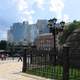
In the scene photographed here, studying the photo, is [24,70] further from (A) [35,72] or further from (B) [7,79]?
(B) [7,79]

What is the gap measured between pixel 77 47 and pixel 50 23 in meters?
13.7

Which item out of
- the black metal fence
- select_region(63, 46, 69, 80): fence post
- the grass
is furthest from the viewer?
the grass

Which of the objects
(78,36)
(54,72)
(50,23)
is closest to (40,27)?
(50,23)

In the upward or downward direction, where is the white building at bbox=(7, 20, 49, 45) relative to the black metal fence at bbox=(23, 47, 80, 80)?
upward

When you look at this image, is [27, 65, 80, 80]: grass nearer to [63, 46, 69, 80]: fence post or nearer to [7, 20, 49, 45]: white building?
[63, 46, 69, 80]: fence post

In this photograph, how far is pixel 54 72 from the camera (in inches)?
857

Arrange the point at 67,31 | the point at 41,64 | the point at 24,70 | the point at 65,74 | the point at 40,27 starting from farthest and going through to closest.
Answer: the point at 40,27 → the point at 67,31 → the point at 24,70 → the point at 41,64 → the point at 65,74

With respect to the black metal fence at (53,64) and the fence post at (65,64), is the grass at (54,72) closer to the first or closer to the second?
the black metal fence at (53,64)

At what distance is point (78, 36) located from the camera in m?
31.4

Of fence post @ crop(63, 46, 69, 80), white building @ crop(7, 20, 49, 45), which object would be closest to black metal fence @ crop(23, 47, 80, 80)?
fence post @ crop(63, 46, 69, 80)

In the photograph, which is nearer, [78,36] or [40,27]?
[78,36]

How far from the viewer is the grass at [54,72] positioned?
20300 mm

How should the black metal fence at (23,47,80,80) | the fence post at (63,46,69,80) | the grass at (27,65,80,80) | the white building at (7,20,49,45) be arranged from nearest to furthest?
1. the fence post at (63,46,69,80)
2. the black metal fence at (23,47,80,80)
3. the grass at (27,65,80,80)
4. the white building at (7,20,49,45)

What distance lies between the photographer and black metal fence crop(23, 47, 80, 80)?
747 inches
